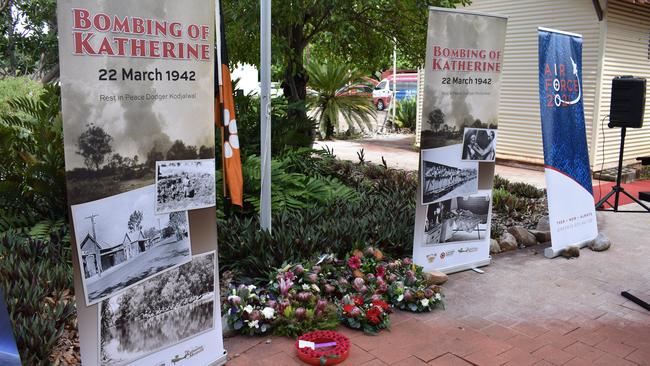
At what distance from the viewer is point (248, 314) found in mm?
3857

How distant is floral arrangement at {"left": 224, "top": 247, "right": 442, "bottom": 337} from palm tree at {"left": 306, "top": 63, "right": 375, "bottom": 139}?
29.7ft

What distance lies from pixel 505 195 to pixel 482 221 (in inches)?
99.8

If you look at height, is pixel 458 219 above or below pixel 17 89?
below

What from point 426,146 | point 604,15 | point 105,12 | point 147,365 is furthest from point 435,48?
point 604,15

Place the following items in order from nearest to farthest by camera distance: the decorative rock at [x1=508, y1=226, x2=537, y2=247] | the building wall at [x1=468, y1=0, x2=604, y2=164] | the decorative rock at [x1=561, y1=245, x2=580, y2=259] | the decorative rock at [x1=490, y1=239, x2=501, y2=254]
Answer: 1. the decorative rock at [x1=561, y1=245, x2=580, y2=259]
2. the decorative rock at [x1=490, y1=239, x2=501, y2=254]
3. the decorative rock at [x1=508, y1=226, x2=537, y2=247]
4. the building wall at [x1=468, y1=0, x2=604, y2=164]

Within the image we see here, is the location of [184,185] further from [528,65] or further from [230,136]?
[528,65]

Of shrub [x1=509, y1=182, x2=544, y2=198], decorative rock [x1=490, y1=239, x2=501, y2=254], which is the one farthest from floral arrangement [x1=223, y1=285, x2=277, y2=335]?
shrub [x1=509, y1=182, x2=544, y2=198]

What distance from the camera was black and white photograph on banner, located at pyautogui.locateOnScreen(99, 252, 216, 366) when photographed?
9.61 ft

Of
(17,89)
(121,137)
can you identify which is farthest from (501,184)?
(17,89)

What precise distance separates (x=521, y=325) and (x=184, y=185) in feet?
8.92

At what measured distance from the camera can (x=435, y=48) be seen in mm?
4801

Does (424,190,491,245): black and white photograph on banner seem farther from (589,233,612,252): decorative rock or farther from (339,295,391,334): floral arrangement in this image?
(589,233,612,252): decorative rock

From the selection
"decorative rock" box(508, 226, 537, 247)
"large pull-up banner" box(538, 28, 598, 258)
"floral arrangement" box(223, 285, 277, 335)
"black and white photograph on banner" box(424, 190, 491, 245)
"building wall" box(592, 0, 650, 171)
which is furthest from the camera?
"building wall" box(592, 0, 650, 171)

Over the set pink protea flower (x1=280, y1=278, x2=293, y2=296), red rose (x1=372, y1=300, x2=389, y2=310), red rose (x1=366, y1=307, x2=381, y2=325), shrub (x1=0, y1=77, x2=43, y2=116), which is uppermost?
shrub (x1=0, y1=77, x2=43, y2=116)
